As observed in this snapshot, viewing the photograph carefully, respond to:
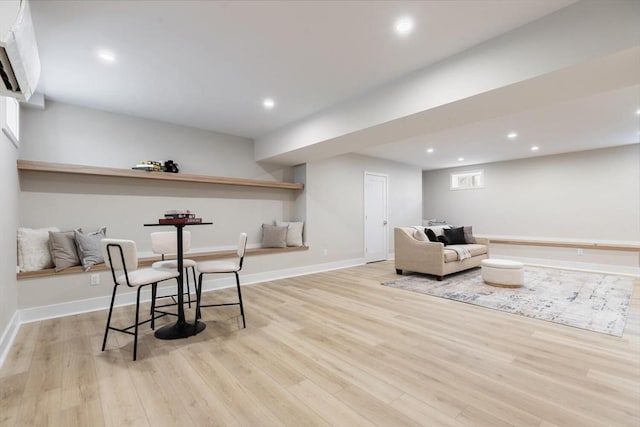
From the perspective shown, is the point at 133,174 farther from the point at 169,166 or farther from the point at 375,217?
the point at 375,217

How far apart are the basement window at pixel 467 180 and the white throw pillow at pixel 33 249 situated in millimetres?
9138

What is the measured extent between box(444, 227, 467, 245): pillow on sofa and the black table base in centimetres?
503

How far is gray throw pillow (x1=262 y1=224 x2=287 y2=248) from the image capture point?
17.6 feet

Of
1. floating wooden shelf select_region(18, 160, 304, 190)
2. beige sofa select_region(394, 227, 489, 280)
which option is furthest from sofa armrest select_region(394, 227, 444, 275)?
floating wooden shelf select_region(18, 160, 304, 190)

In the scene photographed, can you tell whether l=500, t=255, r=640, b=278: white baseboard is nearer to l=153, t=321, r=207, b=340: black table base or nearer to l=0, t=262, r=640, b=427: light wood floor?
l=0, t=262, r=640, b=427: light wood floor

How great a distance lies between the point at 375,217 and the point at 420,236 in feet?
6.19

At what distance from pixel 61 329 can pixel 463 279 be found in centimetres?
553

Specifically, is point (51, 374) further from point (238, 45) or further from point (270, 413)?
point (238, 45)

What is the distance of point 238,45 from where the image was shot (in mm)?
2543

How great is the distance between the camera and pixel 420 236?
5.35 m

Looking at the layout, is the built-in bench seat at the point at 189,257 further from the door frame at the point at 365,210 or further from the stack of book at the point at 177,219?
the door frame at the point at 365,210

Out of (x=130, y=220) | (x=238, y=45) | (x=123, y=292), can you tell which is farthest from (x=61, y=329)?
(x=238, y=45)

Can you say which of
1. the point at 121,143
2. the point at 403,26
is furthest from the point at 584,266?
the point at 121,143

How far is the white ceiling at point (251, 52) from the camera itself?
2.11 meters
